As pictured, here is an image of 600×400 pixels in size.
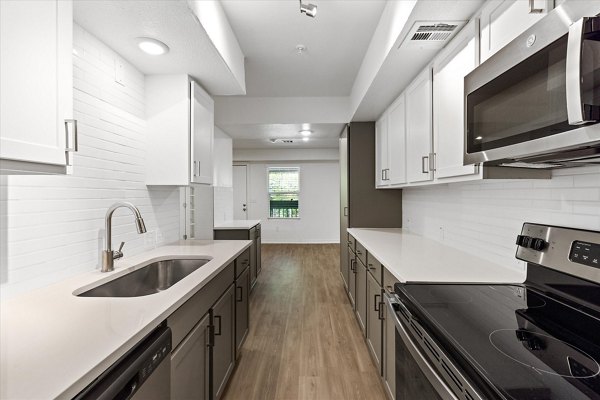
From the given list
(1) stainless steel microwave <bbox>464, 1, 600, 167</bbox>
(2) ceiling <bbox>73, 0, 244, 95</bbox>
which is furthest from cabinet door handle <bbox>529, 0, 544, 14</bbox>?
(2) ceiling <bbox>73, 0, 244, 95</bbox>

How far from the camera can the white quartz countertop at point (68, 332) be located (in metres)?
0.70

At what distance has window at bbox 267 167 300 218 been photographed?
316 inches

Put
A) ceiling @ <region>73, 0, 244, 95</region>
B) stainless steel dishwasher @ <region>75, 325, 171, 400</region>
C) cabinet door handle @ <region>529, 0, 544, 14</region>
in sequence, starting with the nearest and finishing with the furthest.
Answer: stainless steel dishwasher @ <region>75, 325, 171, 400</region> → cabinet door handle @ <region>529, 0, 544, 14</region> → ceiling @ <region>73, 0, 244, 95</region>

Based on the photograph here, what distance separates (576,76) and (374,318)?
73.9 inches

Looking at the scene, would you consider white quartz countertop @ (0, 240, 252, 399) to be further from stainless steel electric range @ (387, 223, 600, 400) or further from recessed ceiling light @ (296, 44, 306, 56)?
recessed ceiling light @ (296, 44, 306, 56)

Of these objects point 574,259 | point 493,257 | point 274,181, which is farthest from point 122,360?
point 274,181

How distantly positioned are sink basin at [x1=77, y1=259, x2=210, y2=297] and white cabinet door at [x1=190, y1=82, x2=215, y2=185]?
2.10 feet

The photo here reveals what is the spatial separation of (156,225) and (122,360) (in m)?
1.68

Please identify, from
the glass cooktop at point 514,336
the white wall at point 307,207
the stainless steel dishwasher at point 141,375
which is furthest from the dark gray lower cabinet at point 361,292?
the white wall at point 307,207

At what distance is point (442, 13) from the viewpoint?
4.90 feet

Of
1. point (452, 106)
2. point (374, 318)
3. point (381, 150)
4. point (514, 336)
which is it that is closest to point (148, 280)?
point (374, 318)

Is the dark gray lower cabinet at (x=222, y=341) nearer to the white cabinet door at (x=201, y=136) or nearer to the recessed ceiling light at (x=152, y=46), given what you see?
the white cabinet door at (x=201, y=136)

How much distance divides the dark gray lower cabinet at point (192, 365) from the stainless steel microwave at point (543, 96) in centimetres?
142

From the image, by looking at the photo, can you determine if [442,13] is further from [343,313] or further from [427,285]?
[343,313]
